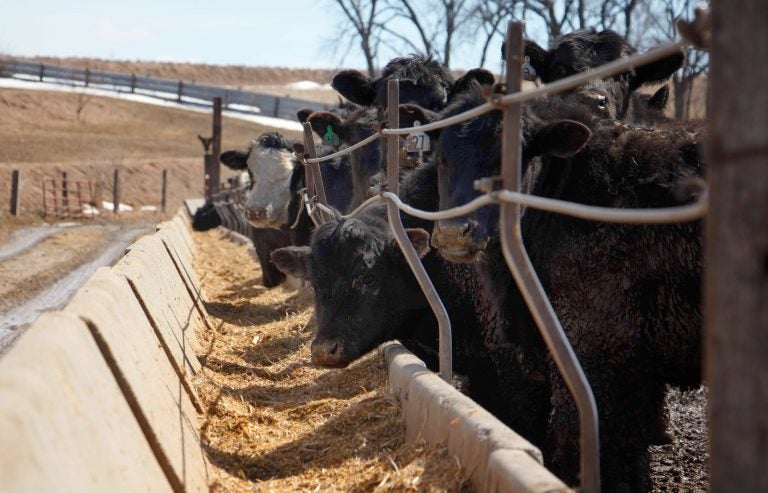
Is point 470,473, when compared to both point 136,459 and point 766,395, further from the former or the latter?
point 766,395

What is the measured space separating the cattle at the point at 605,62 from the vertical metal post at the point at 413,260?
252 centimetres

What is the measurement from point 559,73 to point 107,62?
93165 millimetres

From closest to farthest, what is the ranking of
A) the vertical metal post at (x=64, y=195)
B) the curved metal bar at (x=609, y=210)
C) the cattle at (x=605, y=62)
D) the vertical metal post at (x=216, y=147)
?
the curved metal bar at (x=609, y=210), the cattle at (x=605, y=62), the vertical metal post at (x=216, y=147), the vertical metal post at (x=64, y=195)

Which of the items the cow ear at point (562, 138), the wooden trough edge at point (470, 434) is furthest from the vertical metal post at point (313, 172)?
the cow ear at point (562, 138)

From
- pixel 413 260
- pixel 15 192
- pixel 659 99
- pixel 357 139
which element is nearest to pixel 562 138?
pixel 413 260

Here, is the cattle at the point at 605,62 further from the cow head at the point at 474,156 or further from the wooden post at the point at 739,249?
the wooden post at the point at 739,249

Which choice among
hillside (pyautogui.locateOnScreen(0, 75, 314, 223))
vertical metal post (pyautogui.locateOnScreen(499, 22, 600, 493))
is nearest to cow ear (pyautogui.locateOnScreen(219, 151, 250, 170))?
vertical metal post (pyautogui.locateOnScreen(499, 22, 600, 493))

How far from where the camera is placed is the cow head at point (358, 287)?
6.09 metres

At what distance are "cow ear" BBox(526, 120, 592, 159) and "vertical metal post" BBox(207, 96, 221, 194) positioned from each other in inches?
900

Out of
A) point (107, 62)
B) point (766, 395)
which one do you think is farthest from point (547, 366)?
point (107, 62)

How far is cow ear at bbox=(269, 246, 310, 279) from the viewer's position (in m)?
6.68

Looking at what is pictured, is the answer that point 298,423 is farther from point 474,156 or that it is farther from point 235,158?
point 235,158

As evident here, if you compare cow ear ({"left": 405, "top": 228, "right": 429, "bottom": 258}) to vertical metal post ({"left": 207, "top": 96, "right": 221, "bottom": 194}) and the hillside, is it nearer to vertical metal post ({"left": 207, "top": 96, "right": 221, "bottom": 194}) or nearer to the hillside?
vertical metal post ({"left": 207, "top": 96, "right": 221, "bottom": 194})

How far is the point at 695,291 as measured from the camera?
4.43 metres
